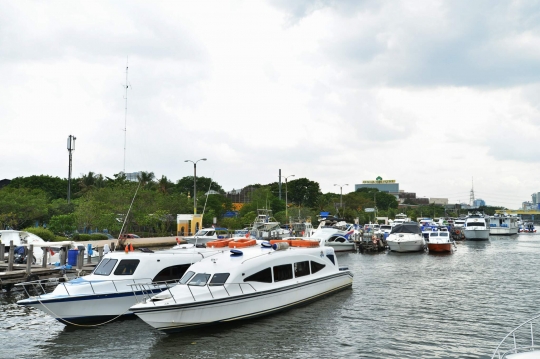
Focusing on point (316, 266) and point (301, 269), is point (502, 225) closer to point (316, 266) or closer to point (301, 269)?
point (316, 266)

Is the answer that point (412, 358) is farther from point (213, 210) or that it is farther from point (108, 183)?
point (108, 183)

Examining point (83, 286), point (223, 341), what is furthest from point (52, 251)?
point (223, 341)

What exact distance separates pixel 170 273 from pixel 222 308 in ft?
14.1

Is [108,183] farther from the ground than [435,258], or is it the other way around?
[108,183]

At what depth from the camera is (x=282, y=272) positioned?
790 inches

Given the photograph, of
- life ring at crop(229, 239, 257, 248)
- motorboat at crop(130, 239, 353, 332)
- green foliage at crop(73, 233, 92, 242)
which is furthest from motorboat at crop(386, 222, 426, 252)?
green foliage at crop(73, 233, 92, 242)

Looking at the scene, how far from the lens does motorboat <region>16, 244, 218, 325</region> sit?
17578 mm

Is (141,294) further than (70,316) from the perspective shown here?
Yes

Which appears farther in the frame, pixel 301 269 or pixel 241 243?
pixel 241 243

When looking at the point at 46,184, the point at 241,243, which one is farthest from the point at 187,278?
the point at 46,184

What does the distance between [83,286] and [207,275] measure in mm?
Result: 4697

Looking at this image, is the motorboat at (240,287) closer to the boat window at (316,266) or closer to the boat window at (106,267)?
the boat window at (316,266)

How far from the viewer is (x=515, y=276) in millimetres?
31500

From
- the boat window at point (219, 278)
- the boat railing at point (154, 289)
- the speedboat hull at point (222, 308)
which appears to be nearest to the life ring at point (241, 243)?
the speedboat hull at point (222, 308)
